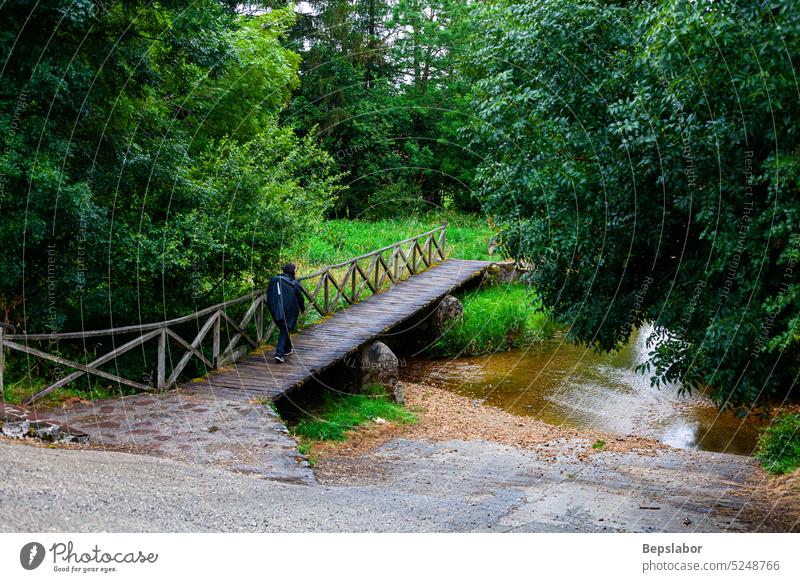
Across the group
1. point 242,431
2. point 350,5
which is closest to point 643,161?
point 242,431

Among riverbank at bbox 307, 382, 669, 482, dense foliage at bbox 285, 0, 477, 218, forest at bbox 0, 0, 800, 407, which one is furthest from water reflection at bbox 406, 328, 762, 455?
dense foliage at bbox 285, 0, 477, 218

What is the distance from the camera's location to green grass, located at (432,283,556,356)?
1711cm

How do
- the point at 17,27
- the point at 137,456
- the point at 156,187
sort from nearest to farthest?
the point at 137,456 < the point at 17,27 < the point at 156,187

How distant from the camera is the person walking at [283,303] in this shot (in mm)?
11391

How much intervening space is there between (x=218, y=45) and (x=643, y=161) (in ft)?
20.5

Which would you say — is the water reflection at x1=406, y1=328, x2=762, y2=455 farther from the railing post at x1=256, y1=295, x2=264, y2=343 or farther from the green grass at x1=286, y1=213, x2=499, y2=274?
the green grass at x1=286, y1=213, x2=499, y2=274

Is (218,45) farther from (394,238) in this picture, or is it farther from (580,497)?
(394,238)

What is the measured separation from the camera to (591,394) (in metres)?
14.0

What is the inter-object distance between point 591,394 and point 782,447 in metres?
4.91

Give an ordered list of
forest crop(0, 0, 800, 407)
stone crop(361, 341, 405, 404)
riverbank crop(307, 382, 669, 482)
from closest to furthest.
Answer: forest crop(0, 0, 800, 407)
riverbank crop(307, 382, 669, 482)
stone crop(361, 341, 405, 404)

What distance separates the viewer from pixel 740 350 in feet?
20.9

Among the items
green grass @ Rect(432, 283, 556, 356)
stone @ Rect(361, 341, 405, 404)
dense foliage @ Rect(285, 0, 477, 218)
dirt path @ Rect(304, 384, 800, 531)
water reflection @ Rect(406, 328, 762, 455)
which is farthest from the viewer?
dense foliage @ Rect(285, 0, 477, 218)

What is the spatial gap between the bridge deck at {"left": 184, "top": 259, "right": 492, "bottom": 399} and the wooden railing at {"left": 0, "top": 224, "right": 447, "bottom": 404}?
259 mm

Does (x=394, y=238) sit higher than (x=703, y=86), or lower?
lower
